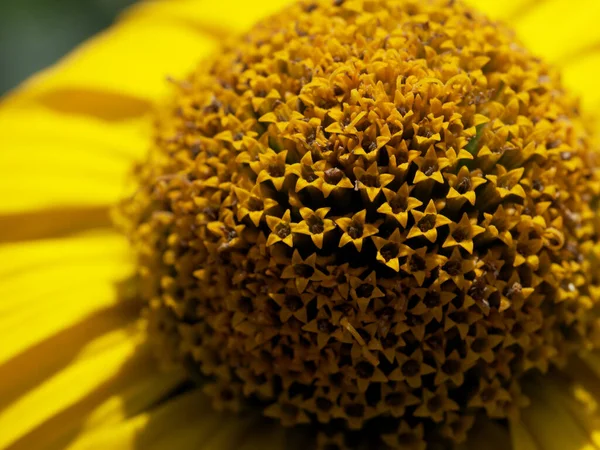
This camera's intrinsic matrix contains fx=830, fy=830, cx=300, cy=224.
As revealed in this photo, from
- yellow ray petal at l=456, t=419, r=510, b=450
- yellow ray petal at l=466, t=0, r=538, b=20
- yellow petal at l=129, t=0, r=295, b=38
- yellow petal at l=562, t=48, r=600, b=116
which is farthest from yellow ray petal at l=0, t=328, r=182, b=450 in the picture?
yellow ray petal at l=466, t=0, r=538, b=20

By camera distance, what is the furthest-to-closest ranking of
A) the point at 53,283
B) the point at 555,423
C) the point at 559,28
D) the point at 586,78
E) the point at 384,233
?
the point at 559,28 < the point at 586,78 < the point at 53,283 < the point at 555,423 < the point at 384,233

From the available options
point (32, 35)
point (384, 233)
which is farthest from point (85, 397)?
point (32, 35)

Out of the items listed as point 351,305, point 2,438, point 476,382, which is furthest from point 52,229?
point 476,382

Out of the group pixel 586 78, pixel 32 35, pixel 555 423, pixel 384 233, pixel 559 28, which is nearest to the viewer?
pixel 384 233

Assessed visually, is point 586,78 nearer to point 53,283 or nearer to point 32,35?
point 53,283

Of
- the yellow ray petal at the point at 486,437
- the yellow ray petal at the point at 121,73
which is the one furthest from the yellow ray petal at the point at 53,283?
the yellow ray petal at the point at 486,437

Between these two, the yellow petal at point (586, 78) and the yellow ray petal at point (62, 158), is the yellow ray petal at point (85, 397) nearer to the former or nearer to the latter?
the yellow ray petal at point (62, 158)
